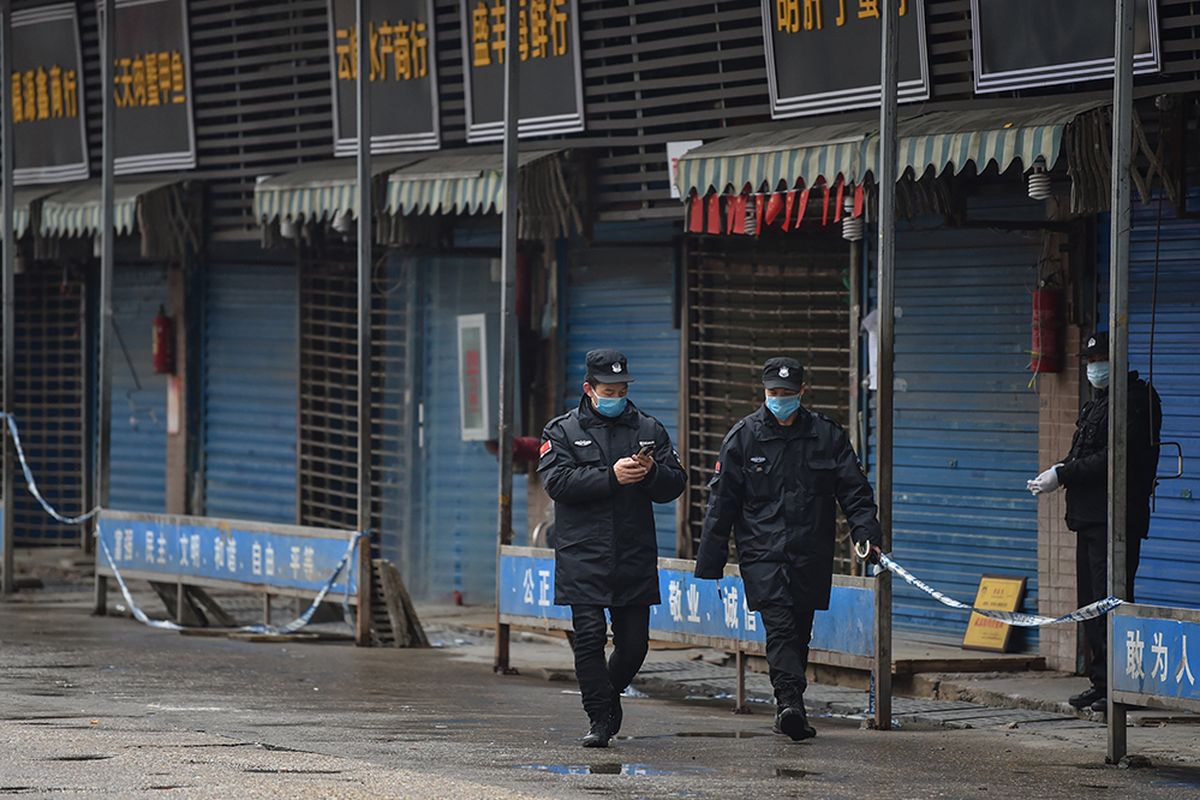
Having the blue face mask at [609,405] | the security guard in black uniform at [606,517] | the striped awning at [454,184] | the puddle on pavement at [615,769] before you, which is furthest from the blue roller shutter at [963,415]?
the puddle on pavement at [615,769]

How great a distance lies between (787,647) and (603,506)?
1130mm

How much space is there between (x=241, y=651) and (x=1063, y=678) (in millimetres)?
5385

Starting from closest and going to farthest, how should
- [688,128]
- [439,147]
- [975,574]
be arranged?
[975,574] → [688,128] → [439,147]

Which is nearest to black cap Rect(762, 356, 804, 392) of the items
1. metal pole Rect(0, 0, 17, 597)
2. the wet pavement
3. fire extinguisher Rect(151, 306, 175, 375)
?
the wet pavement

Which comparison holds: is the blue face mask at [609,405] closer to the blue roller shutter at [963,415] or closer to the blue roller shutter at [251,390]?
the blue roller shutter at [963,415]

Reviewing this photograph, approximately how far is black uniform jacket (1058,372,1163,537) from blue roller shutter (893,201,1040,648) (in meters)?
2.19

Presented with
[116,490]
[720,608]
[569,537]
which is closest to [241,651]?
[720,608]

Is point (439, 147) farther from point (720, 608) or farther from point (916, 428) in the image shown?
point (720, 608)

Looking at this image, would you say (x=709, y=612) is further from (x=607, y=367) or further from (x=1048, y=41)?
(x=1048, y=41)

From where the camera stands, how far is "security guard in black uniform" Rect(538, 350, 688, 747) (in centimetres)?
1034

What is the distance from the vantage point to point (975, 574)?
14.4 metres

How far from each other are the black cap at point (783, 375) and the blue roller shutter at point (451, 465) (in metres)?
7.76

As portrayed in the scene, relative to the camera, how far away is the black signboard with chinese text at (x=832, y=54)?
46.1 ft

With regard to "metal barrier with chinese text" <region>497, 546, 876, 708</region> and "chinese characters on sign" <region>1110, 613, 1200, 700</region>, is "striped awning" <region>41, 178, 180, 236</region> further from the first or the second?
"chinese characters on sign" <region>1110, 613, 1200, 700</region>
